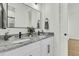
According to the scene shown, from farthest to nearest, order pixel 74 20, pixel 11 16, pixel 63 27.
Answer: pixel 74 20
pixel 63 27
pixel 11 16

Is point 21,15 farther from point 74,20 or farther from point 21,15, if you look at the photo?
point 74,20

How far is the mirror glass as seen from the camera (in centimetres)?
184

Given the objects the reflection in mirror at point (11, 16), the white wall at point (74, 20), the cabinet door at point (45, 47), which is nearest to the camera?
the reflection in mirror at point (11, 16)

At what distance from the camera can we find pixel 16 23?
1.99 m

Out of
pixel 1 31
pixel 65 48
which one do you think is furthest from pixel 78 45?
pixel 1 31

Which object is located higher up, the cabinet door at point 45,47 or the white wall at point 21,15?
the white wall at point 21,15

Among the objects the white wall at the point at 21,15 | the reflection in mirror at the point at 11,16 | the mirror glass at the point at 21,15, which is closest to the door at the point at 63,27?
the mirror glass at the point at 21,15

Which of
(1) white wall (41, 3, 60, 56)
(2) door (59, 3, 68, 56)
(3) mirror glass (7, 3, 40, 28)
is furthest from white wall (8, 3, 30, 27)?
(2) door (59, 3, 68, 56)

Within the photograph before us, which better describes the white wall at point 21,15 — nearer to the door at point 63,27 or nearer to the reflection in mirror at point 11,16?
the reflection in mirror at point 11,16

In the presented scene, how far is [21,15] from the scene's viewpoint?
2139mm

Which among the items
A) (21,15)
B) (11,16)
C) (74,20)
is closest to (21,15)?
(21,15)

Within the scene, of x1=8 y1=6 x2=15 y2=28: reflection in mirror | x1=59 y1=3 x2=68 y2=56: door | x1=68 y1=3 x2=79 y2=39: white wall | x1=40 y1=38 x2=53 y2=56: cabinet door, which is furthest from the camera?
x1=68 y1=3 x2=79 y2=39: white wall

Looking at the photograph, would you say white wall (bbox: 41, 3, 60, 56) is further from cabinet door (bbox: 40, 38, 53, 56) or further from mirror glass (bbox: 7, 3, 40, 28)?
cabinet door (bbox: 40, 38, 53, 56)

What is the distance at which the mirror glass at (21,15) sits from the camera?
1.84m
